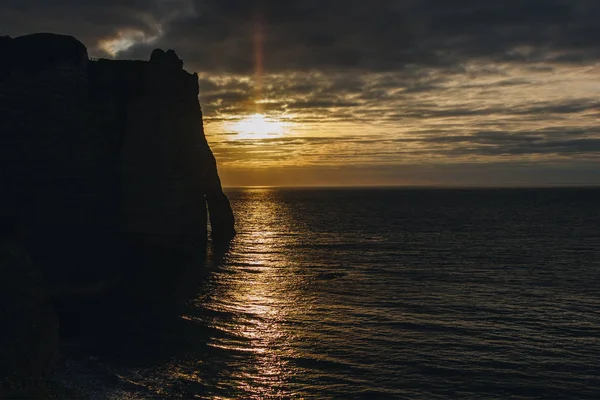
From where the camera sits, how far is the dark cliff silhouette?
49750 millimetres

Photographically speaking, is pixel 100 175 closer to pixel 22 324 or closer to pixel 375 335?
pixel 22 324

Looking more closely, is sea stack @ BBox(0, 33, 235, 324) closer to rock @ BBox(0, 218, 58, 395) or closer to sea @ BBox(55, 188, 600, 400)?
sea @ BBox(55, 188, 600, 400)

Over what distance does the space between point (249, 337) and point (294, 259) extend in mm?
34120

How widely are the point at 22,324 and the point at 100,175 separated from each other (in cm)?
3774

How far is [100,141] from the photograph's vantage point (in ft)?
208

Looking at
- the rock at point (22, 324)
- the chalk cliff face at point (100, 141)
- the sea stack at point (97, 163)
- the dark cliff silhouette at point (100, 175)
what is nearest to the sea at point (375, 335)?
the rock at point (22, 324)

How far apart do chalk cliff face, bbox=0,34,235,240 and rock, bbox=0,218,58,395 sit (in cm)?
2522

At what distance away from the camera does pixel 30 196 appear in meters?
56.1

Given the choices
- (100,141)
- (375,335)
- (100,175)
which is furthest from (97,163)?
(375,335)

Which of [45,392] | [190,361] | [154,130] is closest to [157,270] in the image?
[154,130]

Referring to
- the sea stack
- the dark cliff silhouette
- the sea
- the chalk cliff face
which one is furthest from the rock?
the chalk cliff face

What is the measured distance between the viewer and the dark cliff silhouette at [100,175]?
49.8m

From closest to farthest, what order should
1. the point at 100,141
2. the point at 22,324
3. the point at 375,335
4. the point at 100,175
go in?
the point at 22,324 → the point at 375,335 → the point at 100,175 → the point at 100,141

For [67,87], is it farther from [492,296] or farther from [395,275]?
[492,296]
